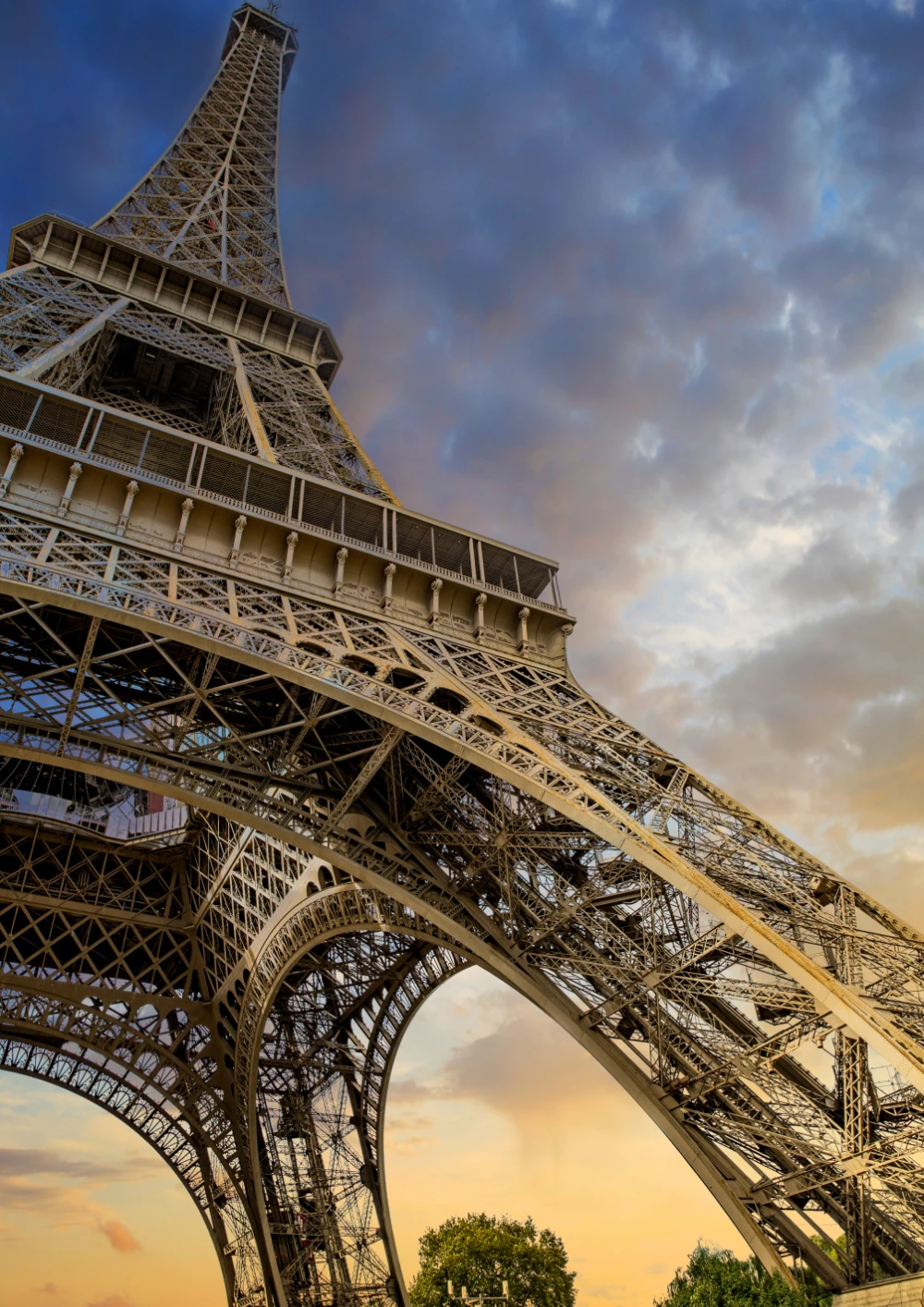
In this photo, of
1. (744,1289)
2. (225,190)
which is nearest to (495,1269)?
(744,1289)

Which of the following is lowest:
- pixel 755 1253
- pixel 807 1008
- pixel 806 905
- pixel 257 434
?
pixel 755 1253

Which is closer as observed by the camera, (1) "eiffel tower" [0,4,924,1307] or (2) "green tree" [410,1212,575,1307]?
(1) "eiffel tower" [0,4,924,1307]

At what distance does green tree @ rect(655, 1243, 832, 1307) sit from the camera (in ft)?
38.1

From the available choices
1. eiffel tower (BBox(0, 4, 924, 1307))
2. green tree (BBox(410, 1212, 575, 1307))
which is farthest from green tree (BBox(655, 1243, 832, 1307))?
green tree (BBox(410, 1212, 575, 1307))

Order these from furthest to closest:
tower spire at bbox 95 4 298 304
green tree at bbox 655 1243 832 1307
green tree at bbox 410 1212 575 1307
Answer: tower spire at bbox 95 4 298 304, green tree at bbox 410 1212 575 1307, green tree at bbox 655 1243 832 1307

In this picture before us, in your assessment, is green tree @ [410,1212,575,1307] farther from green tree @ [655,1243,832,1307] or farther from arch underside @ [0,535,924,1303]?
green tree @ [655,1243,832,1307]

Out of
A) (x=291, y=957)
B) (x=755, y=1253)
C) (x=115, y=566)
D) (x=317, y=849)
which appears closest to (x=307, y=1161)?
(x=291, y=957)

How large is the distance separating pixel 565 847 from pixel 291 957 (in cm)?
955

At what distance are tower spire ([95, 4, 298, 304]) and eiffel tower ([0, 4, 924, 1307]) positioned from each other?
335 cm

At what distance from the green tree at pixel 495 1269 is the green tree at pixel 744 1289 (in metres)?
16.6

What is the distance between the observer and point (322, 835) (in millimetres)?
16031

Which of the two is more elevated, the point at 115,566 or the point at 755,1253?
the point at 115,566

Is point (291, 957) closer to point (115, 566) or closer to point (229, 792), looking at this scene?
point (229, 792)

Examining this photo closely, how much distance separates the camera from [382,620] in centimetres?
1728
